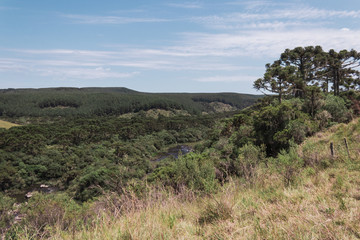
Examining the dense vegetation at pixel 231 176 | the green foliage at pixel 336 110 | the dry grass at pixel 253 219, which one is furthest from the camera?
the green foliage at pixel 336 110

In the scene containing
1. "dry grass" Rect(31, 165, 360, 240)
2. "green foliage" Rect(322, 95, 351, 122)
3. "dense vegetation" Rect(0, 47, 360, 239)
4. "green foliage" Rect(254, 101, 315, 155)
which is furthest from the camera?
"green foliage" Rect(322, 95, 351, 122)

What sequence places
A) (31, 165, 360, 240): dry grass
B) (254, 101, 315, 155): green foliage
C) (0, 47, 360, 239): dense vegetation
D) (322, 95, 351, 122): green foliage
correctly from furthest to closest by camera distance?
(322, 95, 351, 122): green foliage
(254, 101, 315, 155): green foliage
(0, 47, 360, 239): dense vegetation
(31, 165, 360, 240): dry grass

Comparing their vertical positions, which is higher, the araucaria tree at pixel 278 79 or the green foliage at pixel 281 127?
the araucaria tree at pixel 278 79

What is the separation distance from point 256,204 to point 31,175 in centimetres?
7193

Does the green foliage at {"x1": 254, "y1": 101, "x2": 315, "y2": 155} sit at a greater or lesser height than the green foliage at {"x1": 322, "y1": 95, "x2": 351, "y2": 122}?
lesser

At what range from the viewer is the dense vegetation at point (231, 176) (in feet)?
11.4

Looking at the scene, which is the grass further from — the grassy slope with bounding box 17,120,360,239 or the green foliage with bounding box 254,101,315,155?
the green foliage with bounding box 254,101,315,155

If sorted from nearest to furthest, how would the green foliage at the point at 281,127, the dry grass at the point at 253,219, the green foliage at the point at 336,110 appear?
the dry grass at the point at 253,219 → the green foliage at the point at 281,127 → the green foliage at the point at 336,110

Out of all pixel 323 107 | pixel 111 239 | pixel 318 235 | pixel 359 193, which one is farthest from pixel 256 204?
pixel 323 107

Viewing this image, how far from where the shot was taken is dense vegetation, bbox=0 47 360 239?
346 centimetres

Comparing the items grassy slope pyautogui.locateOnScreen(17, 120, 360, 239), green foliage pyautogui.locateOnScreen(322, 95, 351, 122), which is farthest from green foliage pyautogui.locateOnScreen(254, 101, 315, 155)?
grassy slope pyautogui.locateOnScreen(17, 120, 360, 239)

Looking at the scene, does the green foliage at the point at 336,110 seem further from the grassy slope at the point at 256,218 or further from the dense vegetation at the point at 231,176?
the grassy slope at the point at 256,218

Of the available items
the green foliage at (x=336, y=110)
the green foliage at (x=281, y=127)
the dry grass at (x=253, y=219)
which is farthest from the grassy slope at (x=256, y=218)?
the green foliage at (x=336, y=110)

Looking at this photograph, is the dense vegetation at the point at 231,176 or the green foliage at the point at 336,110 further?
the green foliage at the point at 336,110
